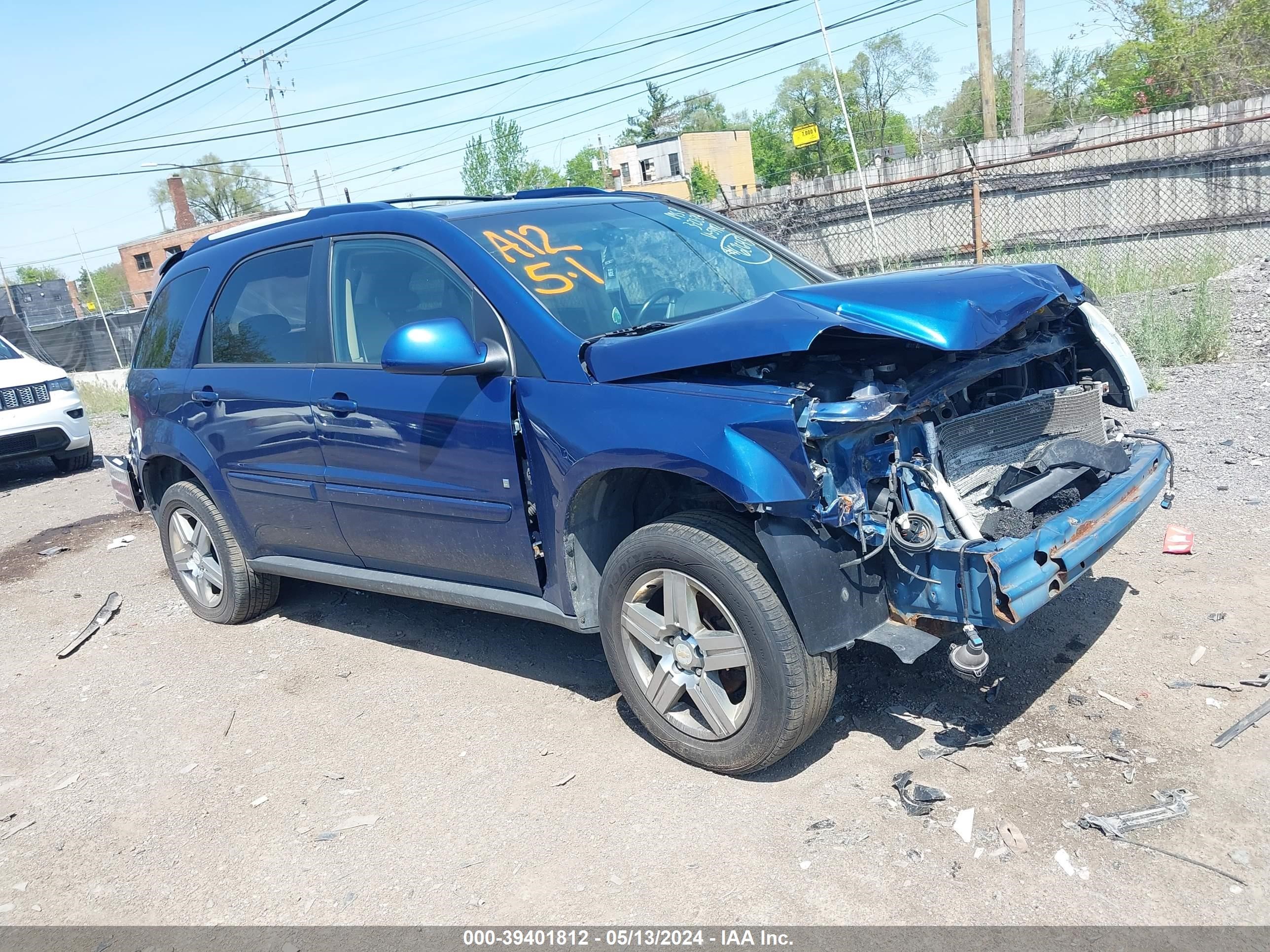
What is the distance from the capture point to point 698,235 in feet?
14.7

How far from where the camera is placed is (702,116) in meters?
92.2

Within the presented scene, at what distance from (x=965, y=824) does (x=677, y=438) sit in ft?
4.81

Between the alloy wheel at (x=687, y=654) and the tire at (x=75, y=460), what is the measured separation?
10.1 meters

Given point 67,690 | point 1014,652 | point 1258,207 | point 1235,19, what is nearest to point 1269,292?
point 1258,207

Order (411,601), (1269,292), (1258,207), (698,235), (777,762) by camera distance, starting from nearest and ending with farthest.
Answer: (777,762) < (698,235) < (411,601) < (1269,292) < (1258,207)

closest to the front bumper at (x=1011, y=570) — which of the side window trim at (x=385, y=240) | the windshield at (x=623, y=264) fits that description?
the windshield at (x=623, y=264)

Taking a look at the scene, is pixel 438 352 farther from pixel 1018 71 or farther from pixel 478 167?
pixel 478 167

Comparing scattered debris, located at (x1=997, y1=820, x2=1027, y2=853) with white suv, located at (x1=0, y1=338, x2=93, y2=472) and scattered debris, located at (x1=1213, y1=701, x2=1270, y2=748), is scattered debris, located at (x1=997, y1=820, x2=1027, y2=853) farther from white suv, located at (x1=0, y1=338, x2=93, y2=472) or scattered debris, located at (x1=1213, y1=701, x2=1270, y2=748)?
white suv, located at (x1=0, y1=338, x2=93, y2=472)

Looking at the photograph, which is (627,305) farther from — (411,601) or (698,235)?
(411,601)

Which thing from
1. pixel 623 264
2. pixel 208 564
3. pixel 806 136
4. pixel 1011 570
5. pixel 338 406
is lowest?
pixel 208 564

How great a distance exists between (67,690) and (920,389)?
4.47 meters

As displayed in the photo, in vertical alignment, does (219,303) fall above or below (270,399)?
above

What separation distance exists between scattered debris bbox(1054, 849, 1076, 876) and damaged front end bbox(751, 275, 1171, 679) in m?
0.54

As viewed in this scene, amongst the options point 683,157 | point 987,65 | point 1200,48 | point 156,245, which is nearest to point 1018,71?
point 987,65
